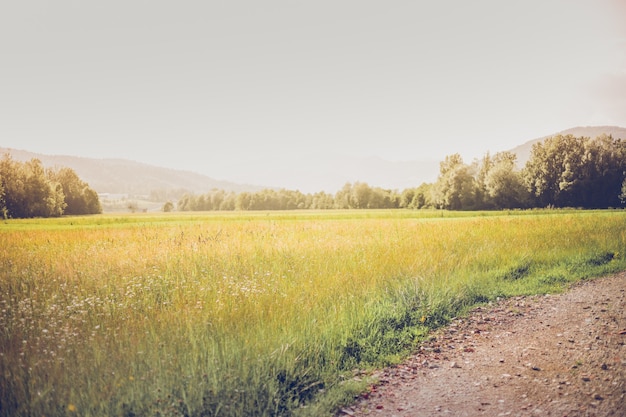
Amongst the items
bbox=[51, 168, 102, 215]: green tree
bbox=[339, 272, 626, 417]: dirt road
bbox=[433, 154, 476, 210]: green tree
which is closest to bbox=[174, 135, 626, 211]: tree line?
bbox=[433, 154, 476, 210]: green tree

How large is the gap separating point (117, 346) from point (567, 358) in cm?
776

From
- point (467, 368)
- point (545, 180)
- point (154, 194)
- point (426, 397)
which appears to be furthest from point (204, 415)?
point (154, 194)

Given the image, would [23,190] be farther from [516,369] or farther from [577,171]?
[577,171]

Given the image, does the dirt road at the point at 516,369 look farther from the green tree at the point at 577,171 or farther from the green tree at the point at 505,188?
the green tree at the point at 505,188

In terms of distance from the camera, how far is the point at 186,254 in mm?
12938

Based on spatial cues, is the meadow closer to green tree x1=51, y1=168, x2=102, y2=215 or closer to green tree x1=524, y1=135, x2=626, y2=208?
green tree x1=51, y1=168, x2=102, y2=215

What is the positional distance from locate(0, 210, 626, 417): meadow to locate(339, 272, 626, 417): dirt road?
0.51 metres

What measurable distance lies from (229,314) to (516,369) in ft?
17.6

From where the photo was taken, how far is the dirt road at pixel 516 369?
470 cm

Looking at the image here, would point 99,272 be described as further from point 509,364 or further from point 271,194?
point 271,194

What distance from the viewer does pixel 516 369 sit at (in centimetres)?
577

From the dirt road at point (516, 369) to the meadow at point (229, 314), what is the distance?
507 millimetres

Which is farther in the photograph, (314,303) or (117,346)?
(314,303)

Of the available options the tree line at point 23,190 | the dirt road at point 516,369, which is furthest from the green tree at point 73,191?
the dirt road at point 516,369
